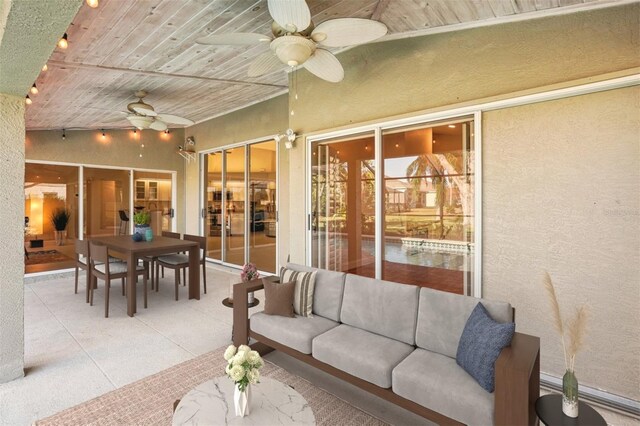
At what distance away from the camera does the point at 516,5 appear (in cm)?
259

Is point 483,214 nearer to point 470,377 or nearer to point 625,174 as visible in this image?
point 625,174

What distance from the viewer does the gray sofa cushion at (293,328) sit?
8.36 feet

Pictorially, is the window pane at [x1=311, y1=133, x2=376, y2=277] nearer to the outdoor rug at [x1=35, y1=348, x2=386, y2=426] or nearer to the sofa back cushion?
the sofa back cushion

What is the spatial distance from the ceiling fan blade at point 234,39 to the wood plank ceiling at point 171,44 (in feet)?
1.62

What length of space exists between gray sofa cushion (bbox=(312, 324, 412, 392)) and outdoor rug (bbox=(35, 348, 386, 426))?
11.4 inches

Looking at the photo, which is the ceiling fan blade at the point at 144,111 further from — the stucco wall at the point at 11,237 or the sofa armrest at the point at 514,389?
the sofa armrest at the point at 514,389

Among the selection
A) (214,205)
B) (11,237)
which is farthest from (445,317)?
(214,205)

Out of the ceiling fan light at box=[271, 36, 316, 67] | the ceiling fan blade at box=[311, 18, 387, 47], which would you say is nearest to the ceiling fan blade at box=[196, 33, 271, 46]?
the ceiling fan light at box=[271, 36, 316, 67]

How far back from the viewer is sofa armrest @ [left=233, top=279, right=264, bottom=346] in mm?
2938

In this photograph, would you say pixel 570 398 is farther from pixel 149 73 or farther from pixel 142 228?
pixel 142 228

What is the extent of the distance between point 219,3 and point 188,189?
5.75 metres

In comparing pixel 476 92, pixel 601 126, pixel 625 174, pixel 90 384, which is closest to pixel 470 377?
pixel 625 174

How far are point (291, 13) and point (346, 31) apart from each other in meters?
0.43

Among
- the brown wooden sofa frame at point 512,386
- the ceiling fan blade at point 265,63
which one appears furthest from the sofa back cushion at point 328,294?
the ceiling fan blade at point 265,63
